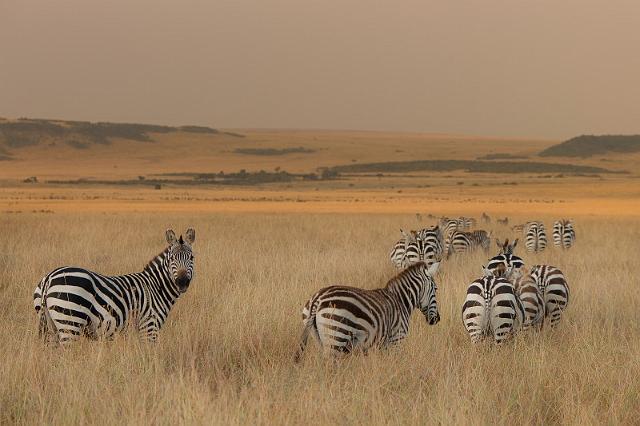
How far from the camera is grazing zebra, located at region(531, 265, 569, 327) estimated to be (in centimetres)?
1033

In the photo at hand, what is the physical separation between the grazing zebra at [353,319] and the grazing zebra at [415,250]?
7.25 metres

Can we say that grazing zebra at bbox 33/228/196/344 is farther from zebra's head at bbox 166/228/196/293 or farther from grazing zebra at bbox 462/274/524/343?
grazing zebra at bbox 462/274/524/343

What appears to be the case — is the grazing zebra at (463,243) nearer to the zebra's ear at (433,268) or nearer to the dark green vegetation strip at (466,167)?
the zebra's ear at (433,268)

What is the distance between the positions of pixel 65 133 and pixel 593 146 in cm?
10327

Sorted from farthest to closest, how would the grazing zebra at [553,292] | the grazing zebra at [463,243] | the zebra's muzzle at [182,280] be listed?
the grazing zebra at [463,243]
the grazing zebra at [553,292]
the zebra's muzzle at [182,280]

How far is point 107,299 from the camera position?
8.05 metres

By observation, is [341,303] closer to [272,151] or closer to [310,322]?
[310,322]

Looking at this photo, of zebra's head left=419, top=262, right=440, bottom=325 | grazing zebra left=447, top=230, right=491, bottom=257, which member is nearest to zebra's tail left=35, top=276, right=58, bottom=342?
zebra's head left=419, top=262, right=440, bottom=325

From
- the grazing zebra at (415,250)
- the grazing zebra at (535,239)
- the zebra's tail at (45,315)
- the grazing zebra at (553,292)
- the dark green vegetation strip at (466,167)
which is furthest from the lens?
the dark green vegetation strip at (466,167)

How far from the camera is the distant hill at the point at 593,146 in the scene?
15362 centimetres

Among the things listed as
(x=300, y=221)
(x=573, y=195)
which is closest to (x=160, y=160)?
(x=573, y=195)

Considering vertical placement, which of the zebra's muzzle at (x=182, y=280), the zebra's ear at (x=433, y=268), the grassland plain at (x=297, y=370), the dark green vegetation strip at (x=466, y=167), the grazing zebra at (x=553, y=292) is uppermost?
the zebra's ear at (x=433, y=268)

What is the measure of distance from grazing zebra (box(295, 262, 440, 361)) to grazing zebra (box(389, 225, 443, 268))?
7251mm

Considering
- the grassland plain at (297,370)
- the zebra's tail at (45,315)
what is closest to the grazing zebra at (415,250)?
the grassland plain at (297,370)
